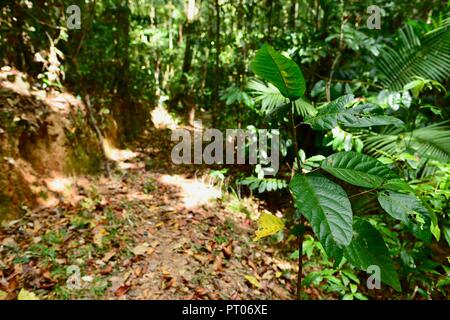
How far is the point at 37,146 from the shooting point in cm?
310

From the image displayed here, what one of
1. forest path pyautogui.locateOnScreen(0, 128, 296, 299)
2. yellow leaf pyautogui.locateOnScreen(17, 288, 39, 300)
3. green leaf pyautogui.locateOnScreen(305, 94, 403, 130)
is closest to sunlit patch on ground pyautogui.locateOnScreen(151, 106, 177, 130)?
forest path pyautogui.locateOnScreen(0, 128, 296, 299)

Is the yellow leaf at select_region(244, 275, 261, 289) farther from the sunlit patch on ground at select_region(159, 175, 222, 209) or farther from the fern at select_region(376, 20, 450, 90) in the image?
the fern at select_region(376, 20, 450, 90)

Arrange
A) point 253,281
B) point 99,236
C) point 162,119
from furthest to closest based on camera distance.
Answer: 1. point 162,119
2. point 99,236
3. point 253,281

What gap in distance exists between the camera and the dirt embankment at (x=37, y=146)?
9.02 ft

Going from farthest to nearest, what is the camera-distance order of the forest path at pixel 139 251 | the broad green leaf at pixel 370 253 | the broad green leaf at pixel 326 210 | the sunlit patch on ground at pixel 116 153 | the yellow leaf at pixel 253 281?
1. the sunlit patch on ground at pixel 116 153
2. the yellow leaf at pixel 253 281
3. the forest path at pixel 139 251
4. the broad green leaf at pixel 370 253
5. the broad green leaf at pixel 326 210

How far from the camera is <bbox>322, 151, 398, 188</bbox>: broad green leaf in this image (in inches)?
34.6

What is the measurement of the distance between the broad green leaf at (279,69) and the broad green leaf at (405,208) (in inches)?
17.3

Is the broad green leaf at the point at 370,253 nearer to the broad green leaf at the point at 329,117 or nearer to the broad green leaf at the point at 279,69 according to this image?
the broad green leaf at the point at 329,117

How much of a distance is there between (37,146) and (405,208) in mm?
3341

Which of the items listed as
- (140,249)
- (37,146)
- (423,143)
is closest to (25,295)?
(140,249)

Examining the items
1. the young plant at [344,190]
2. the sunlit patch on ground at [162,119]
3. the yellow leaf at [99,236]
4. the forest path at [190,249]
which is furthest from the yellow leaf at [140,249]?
the sunlit patch on ground at [162,119]

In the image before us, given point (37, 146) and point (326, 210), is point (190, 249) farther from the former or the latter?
point (326, 210)

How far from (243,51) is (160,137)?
2431 millimetres

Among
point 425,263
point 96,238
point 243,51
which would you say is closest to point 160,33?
point 243,51
